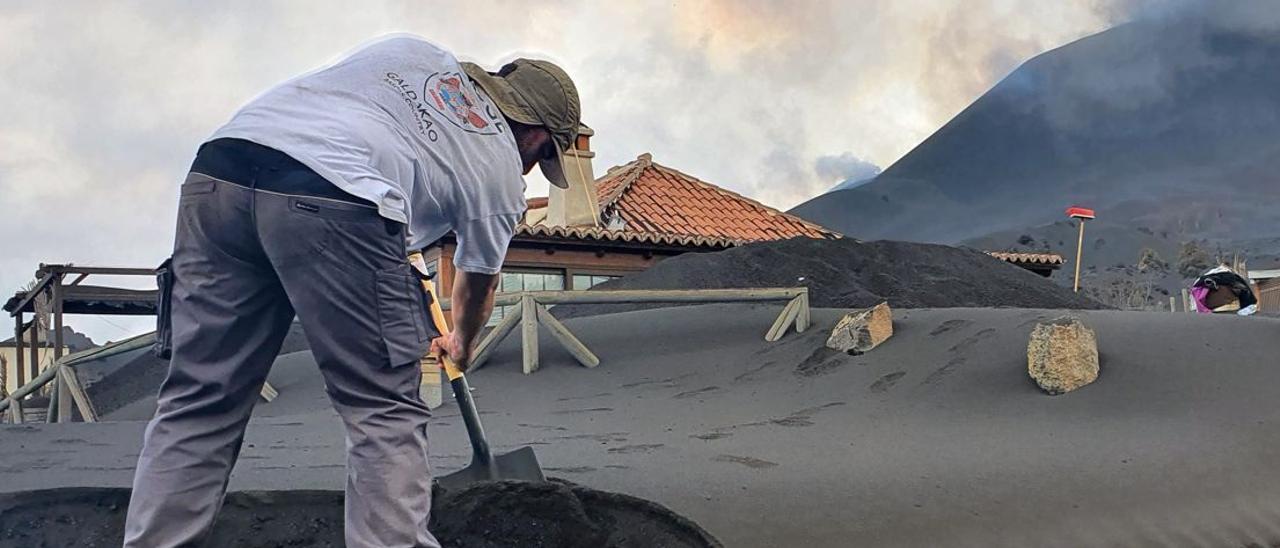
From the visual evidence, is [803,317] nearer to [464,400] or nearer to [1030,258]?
[464,400]

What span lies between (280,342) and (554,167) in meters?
0.72

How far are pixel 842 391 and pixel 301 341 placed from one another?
26.6 ft

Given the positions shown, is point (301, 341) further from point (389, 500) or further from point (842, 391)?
point (389, 500)

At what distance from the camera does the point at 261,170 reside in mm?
1708

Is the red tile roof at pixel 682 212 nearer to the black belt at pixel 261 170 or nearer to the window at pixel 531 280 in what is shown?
the window at pixel 531 280

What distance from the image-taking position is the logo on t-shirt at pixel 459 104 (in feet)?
6.15

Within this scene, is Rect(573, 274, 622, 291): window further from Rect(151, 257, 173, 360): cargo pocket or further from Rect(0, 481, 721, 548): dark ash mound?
Rect(151, 257, 173, 360): cargo pocket

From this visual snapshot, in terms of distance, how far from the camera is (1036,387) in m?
4.37

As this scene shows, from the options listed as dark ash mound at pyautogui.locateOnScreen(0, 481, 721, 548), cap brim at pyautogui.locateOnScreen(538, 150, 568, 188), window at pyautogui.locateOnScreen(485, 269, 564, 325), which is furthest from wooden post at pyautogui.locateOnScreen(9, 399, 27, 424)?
cap brim at pyautogui.locateOnScreen(538, 150, 568, 188)

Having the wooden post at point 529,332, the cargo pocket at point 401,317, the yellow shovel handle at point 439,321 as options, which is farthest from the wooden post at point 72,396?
the cargo pocket at point 401,317

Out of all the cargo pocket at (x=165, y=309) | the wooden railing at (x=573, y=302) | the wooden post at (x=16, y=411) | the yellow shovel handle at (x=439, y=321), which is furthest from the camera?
the wooden post at (x=16, y=411)

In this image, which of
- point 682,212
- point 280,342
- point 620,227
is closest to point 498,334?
point 280,342

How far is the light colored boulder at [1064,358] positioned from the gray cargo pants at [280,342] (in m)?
3.39

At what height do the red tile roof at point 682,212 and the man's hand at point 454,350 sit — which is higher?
the red tile roof at point 682,212
